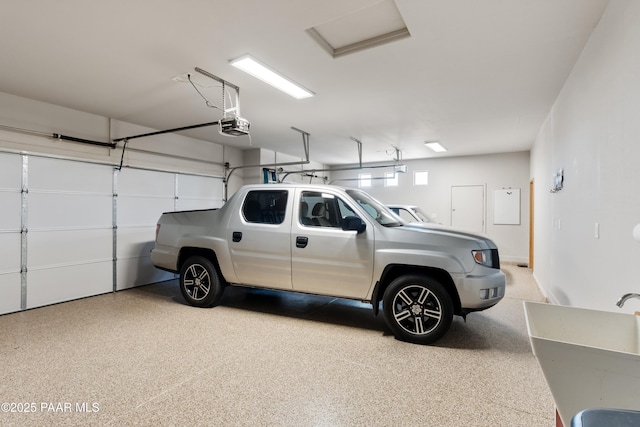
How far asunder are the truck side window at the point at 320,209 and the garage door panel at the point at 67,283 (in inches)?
160

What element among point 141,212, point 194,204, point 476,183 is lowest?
point 141,212

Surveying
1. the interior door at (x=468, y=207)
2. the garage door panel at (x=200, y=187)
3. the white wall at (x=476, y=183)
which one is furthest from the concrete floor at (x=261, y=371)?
the interior door at (x=468, y=207)

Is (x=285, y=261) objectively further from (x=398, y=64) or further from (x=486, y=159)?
(x=486, y=159)

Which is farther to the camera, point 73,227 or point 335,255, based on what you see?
point 73,227

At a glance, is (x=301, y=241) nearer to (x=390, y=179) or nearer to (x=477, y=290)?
(x=477, y=290)

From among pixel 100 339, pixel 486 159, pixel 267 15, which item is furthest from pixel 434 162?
pixel 100 339

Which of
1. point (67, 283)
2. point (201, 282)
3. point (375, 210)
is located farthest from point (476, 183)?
point (67, 283)

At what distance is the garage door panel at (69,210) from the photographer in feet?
15.2

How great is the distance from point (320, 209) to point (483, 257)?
196 centimetres

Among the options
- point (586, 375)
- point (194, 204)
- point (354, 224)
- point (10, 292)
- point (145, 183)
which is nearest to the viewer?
point (586, 375)

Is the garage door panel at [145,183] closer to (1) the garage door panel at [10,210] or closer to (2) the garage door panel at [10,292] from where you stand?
(1) the garage door panel at [10,210]

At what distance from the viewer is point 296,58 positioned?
128 inches

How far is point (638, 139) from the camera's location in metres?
1.88

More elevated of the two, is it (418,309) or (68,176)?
(68,176)
